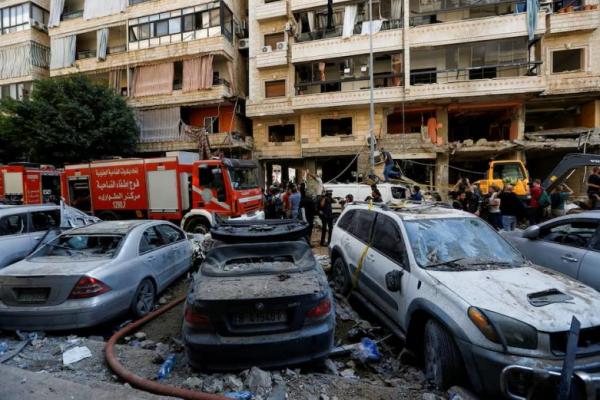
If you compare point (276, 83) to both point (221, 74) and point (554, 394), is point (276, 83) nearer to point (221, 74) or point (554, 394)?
point (221, 74)

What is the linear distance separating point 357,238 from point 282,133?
18.6 metres

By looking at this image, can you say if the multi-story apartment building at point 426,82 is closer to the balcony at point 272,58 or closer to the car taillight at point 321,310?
the balcony at point 272,58

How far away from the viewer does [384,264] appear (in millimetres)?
4199

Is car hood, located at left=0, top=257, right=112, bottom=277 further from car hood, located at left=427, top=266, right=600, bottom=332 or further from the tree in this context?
the tree

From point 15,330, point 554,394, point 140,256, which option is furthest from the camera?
Answer: point 140,256

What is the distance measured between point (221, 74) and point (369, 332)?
22026 mm

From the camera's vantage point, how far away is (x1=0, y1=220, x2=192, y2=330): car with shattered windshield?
3988mm

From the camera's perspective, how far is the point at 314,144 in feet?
68.0

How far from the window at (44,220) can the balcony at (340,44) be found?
17.2 m

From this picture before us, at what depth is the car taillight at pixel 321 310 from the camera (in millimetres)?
3119

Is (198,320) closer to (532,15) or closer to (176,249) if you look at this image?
(176,249)

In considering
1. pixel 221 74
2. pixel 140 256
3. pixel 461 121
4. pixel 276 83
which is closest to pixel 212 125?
pixel 221 74

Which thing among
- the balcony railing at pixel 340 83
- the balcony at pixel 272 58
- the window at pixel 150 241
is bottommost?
the window at pixel 150 241

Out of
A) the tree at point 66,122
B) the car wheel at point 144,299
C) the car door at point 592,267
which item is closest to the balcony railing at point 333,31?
the tree at point 66,122
